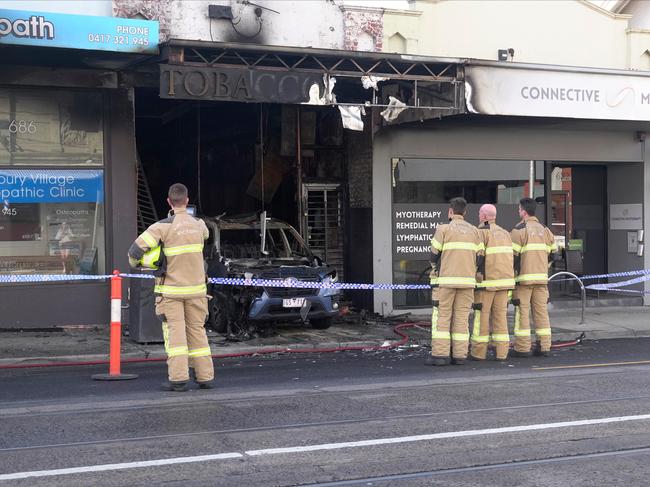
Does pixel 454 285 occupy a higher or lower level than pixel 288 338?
higher

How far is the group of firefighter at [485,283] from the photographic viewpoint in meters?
10.2

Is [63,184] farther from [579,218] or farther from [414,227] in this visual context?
[579,218]

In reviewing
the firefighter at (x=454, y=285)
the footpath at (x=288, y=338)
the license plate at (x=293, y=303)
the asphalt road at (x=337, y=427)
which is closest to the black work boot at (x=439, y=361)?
the firefighter at (x=454, y=285)

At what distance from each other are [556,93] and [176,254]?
819 cm

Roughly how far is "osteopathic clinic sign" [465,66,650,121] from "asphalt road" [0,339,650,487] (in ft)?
16.6

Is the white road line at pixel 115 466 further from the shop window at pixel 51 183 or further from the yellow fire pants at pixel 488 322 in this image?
the shop window at pixel 51 183

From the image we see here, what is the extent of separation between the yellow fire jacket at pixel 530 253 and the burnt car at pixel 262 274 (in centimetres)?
311

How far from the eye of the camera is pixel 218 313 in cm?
1311

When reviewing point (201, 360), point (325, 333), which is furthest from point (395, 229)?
point (201, 360)

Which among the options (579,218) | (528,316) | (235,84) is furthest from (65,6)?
(579,218)

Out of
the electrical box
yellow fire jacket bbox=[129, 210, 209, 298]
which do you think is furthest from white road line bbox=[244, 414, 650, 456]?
the electrical box

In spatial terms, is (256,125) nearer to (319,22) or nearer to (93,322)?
(319,22)

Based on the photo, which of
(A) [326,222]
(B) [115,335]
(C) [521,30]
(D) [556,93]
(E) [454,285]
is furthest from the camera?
(A) [326,222]

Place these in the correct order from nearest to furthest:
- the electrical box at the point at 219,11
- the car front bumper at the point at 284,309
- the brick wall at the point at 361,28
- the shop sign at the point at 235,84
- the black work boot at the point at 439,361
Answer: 1. the black work boot at the point at 439,361
2. the shop sign at the point at 235,84
3. the car front bumper at the point at 284,309
4. the electrical box at the point at 219,11
5. the brick wall at the point at 361,28
